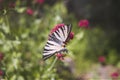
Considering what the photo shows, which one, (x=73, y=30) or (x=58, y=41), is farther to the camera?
(x=73, y=30)

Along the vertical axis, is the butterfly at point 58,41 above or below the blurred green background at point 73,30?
below

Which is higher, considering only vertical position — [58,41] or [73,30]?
[73,30]

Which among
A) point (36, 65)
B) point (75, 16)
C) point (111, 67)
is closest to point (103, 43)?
point (111, 67)

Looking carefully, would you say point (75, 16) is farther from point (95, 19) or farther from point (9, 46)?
point (9, 46)

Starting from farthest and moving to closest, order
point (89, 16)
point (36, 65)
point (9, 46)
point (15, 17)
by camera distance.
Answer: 1. point (89, 16)
2. point (15, 17)
3. point (36, 65)
4. point (9, 46)

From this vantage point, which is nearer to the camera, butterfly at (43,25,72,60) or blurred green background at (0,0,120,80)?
butterfly at (43,25,72,60)
